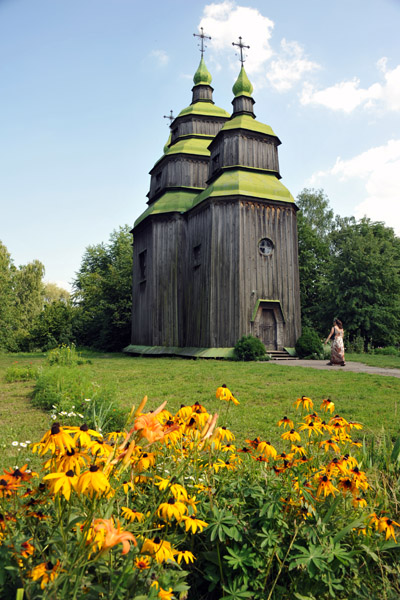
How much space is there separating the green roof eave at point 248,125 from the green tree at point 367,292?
11.6 m

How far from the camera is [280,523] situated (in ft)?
7.29

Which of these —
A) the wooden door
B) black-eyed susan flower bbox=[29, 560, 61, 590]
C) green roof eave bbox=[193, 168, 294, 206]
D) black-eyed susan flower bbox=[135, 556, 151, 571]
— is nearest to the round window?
green roof eave bbox=[193, 168, 294, 206]

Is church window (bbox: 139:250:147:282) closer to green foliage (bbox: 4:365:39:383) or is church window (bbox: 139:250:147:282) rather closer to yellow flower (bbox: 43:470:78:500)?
green foliage (bbox: 4:365:39:383)

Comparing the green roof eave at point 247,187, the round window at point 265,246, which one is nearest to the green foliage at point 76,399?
the round window at point 265,246

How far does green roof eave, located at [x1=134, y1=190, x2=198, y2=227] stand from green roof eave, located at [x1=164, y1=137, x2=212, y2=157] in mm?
2283

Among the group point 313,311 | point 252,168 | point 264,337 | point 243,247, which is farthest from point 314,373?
point 313,311

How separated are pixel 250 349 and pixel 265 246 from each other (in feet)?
16.3

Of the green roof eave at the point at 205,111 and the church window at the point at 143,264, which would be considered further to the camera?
the green roof eave at the point at 205,111

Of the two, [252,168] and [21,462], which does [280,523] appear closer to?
[21,462]

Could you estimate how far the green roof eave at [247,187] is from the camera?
59.7ft

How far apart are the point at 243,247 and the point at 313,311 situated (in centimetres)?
1579

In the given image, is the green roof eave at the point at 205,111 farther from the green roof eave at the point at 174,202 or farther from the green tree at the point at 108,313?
the green tree at the point at 108,313

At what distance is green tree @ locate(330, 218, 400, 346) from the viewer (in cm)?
2656

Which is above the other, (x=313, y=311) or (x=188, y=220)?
(x=188, y=220)
